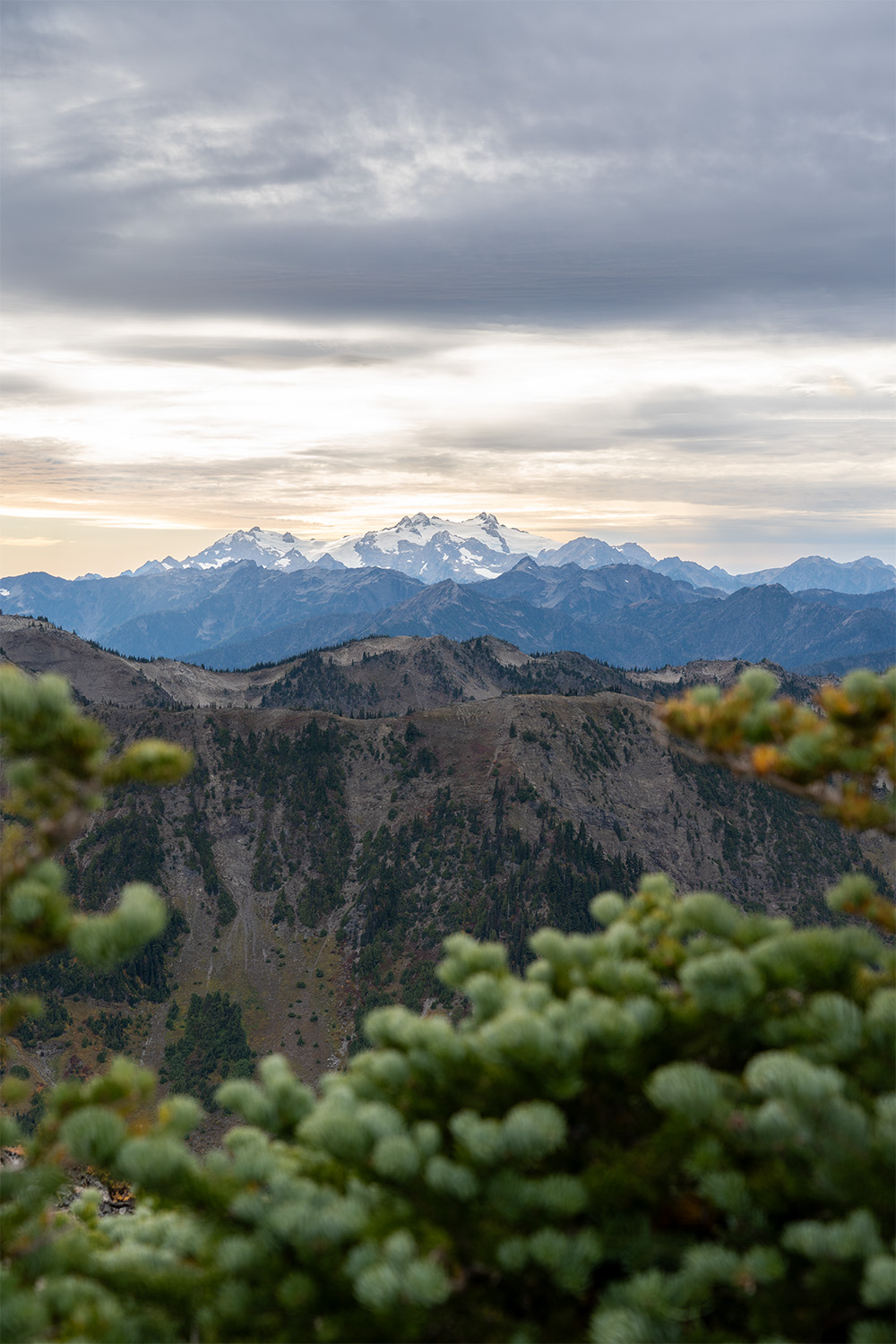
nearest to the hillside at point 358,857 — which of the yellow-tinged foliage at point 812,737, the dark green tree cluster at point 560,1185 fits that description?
the dark green tree cluster at point 560,1185

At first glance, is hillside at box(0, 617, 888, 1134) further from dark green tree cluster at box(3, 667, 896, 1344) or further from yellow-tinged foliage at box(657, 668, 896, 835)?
yellow-tinged foliage at box(657, 668, 896, 835)

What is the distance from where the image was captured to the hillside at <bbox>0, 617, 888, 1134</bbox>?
137 metres

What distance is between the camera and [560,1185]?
773 centimetres

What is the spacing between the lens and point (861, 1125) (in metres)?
6.77

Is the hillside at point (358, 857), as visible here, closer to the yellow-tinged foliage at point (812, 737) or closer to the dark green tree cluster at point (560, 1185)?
the dark green tree cluster at point (560, 1185)

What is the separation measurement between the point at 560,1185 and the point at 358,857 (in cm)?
17297

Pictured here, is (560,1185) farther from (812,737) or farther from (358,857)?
(358,857)

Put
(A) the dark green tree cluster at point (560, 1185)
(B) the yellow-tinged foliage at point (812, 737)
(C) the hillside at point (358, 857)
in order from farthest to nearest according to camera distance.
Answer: (C) the hillside at point (358, 857)
(B) the yellow-tinged foliage at point (812, 737)
(A) the dark green tree cluster at point (560, 1185)

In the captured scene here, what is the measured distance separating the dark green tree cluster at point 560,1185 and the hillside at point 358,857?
129984 mm

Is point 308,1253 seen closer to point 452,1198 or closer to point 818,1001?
point 452,1198

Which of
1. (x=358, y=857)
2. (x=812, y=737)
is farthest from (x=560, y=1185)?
(x=358, y=857)

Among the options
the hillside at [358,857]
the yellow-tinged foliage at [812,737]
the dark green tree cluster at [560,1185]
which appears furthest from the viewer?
the hillside at [358,857]

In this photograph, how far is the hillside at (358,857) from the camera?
451ft

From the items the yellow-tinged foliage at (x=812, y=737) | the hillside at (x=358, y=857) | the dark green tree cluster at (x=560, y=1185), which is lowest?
the hillside at (x=358, y=857)
